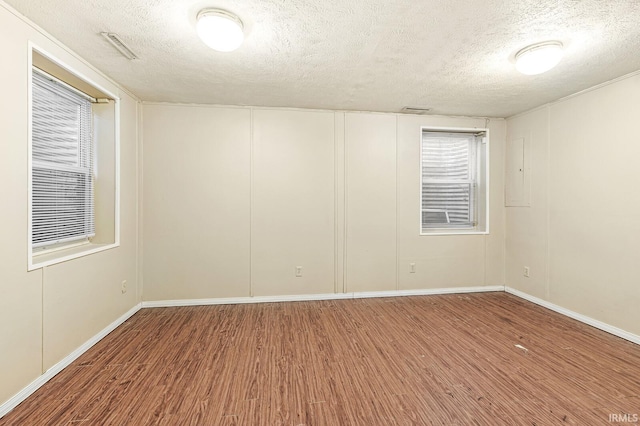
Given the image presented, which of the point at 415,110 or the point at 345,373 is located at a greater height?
the point at 415,110

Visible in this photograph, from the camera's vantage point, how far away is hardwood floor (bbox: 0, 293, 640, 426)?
1.75 meters

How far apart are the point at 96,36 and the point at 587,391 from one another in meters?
4.27

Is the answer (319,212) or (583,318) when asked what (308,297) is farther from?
(583,318)

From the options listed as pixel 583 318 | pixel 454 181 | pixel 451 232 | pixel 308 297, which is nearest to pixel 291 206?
pixel 308 297

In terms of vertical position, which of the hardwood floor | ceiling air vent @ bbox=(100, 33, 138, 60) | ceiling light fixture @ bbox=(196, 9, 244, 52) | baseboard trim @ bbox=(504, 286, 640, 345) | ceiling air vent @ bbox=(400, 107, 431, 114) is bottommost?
the hardwood floor

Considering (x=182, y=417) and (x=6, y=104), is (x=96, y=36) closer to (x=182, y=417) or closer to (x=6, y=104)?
(x=6, y=104)

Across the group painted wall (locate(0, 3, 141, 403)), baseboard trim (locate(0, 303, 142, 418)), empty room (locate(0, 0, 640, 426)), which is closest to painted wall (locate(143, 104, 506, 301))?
empty room (locate(0, 0, 640, 426))

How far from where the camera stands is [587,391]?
1.95 meters

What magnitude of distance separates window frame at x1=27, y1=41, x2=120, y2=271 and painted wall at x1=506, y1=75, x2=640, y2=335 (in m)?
4.88

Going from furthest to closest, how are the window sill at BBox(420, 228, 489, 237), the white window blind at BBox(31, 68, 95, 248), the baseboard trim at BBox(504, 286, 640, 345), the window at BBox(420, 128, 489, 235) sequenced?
the window at BBox(420, 128, 489, 235) → the window sill at BBox(420, 228, 489, 237) → the baseboard trim at BBox(504, 286, 640, 345) → the white window blind at BBox(31, 68, 95, 248)

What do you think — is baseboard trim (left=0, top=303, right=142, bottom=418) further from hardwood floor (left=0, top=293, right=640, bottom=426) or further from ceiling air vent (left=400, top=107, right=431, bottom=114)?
ceiling air vent (left=400, top=107, right=431, bottom=114)

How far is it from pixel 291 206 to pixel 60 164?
2.28 metres

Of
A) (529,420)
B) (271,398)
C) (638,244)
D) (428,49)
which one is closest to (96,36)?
(428,49)

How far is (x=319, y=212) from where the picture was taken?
3809 millimetres
